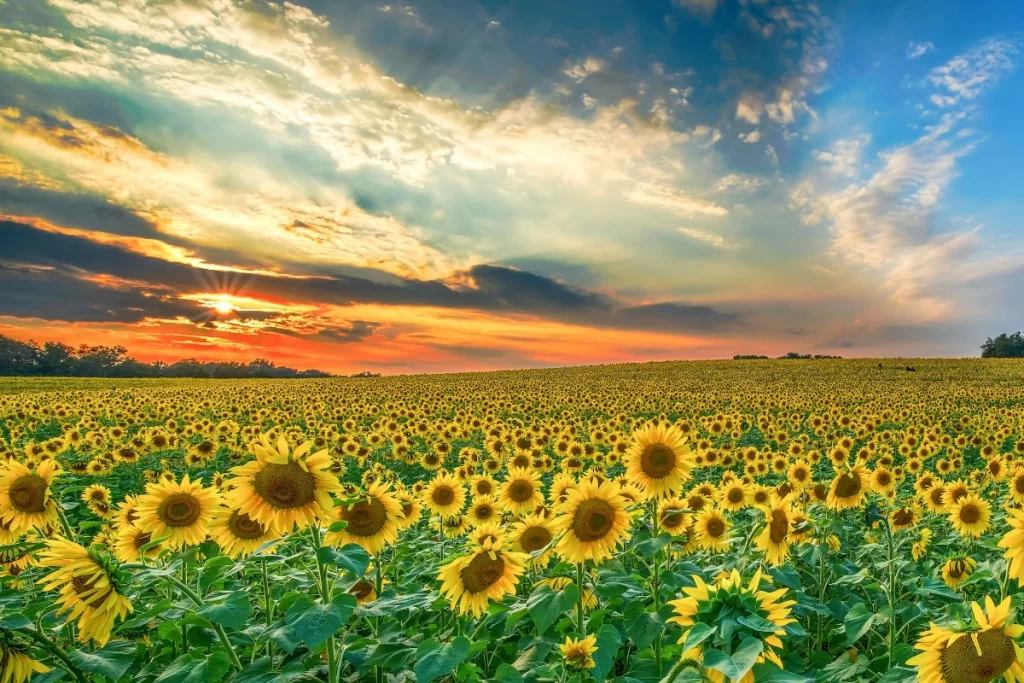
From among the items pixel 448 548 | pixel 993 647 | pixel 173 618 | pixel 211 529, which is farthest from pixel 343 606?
pixel 448 548

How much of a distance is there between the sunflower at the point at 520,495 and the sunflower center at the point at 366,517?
2202 mm

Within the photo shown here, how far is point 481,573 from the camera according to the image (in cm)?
402

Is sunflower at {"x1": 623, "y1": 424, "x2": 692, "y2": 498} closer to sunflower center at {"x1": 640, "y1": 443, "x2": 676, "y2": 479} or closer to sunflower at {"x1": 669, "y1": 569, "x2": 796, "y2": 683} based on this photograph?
sunflower center at {"x1": 640, "y1": 443, "x2": 676, "y2": 479}

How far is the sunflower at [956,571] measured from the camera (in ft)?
20.5

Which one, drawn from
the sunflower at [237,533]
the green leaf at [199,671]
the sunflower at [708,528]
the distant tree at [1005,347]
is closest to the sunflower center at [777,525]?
the sunflower at [708,528]

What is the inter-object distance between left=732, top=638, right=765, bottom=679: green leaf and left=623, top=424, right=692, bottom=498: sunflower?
2.80m

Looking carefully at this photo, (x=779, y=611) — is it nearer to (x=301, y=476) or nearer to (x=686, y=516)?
(x=301, y=476)

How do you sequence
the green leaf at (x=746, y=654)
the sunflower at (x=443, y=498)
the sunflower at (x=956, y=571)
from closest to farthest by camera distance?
the green leaf at (x=746, y=654), the sunflower at (x=956, y=571), the sunflower at (x=443, y=498)

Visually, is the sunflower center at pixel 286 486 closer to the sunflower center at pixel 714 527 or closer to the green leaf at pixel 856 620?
the green leaf at pixel 856 620

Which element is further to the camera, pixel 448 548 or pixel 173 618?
pixel 448 548

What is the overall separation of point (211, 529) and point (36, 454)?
1181 cm

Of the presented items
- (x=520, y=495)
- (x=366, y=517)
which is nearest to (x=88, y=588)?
(x=366, y=517)

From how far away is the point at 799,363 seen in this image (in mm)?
70250

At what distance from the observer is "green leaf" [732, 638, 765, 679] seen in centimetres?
187
